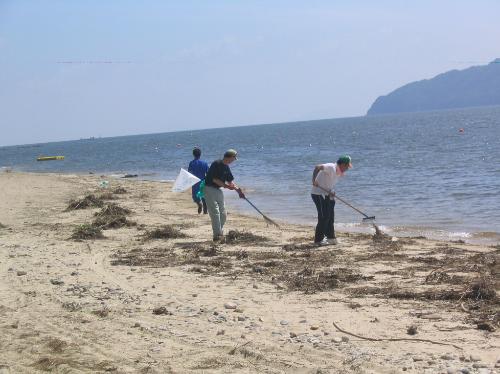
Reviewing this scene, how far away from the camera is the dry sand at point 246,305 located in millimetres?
4516

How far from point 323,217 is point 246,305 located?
3768 mm

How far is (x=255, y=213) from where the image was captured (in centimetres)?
1595

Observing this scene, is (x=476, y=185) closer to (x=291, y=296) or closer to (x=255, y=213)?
(x=255, y=213)

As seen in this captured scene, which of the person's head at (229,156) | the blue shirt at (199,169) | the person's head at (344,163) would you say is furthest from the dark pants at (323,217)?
the blue shirt at (199,169)

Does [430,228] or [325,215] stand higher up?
[325,215]

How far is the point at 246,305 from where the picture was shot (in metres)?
5.96

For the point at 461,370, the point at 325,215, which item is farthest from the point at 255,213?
the point at 461,370

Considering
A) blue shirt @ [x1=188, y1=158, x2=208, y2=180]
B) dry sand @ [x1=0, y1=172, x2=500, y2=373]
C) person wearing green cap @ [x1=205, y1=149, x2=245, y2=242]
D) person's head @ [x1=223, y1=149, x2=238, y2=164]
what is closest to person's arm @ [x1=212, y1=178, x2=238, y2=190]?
person wearing green cap @ [x1=205, y1=149, x2=245, y2=242]

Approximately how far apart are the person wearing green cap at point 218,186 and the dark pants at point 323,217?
1384 mm

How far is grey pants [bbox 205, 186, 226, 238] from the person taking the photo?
9914mm

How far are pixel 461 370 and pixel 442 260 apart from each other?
4.01 metres

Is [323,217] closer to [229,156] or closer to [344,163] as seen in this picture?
[344,163]

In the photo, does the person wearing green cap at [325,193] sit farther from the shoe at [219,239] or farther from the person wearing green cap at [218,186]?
the shoe at [219,239]

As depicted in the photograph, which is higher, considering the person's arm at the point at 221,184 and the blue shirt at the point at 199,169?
the blue shirt at the point at 199,169
